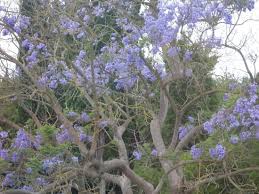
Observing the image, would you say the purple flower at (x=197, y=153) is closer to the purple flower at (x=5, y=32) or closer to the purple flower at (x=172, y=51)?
the purple flower at (x=172, y=51)

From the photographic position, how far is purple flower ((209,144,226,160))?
548 cm

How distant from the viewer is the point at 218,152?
5.49m

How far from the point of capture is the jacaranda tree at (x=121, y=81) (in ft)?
18.8

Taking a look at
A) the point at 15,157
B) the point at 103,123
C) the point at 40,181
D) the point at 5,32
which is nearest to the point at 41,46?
the point at 5,32

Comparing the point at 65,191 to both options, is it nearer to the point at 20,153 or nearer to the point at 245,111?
the point at 20,153

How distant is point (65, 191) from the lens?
243 inches

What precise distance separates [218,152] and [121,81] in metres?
1.70

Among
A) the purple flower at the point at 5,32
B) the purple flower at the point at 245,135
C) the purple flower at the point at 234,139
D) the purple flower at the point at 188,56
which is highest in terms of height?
the purple flower at the point at 5,32

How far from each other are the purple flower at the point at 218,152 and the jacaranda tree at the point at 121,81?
11mm

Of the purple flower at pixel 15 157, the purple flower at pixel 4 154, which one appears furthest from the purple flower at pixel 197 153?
the purple flower at pixel 4 154

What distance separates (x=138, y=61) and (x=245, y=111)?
52.6 inches

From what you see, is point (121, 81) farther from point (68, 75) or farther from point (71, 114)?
point (71, 114)

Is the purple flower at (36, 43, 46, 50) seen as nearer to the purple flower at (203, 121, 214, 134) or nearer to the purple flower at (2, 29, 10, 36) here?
the purple flower at (2, 29, 10, 36)

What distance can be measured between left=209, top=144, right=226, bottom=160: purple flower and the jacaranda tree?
11 millimetres
